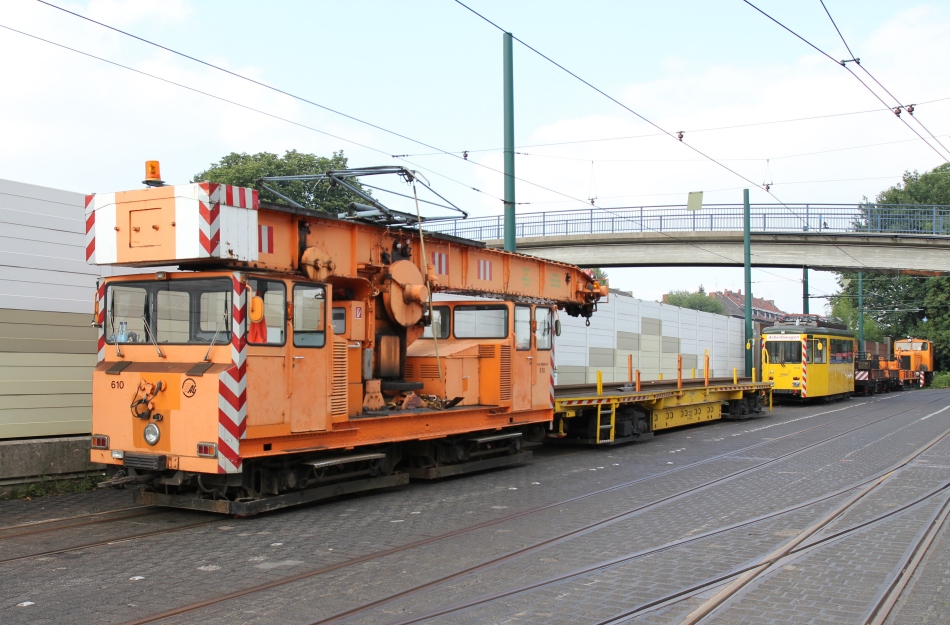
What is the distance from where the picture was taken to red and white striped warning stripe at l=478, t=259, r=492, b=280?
13.1 metres

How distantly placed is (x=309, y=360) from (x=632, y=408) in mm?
10365

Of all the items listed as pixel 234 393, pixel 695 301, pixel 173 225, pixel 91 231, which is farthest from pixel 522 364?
pixel 695 301

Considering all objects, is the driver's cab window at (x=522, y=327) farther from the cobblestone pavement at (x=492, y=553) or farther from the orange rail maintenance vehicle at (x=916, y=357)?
the orange rail maintenance vehicle at (x=916, y=357)

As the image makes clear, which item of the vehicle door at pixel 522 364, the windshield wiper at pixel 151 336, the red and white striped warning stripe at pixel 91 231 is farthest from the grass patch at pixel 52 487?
the vehicle door at pixel 522 364

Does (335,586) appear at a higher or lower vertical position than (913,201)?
lower

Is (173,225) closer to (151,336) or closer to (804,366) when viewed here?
(151,336)

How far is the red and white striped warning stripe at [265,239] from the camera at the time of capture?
9.18 meters

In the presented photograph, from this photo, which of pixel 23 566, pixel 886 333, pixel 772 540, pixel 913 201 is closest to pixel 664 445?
pixel 772 540

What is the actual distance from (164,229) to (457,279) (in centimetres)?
496

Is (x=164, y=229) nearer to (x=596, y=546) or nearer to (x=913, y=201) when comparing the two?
(x=596, y=546)

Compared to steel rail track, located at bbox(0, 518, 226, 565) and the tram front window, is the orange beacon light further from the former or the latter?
the tram front window

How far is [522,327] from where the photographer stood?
1362 cm

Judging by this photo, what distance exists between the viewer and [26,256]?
10.7 m

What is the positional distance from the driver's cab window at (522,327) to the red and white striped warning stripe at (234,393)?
572cm
